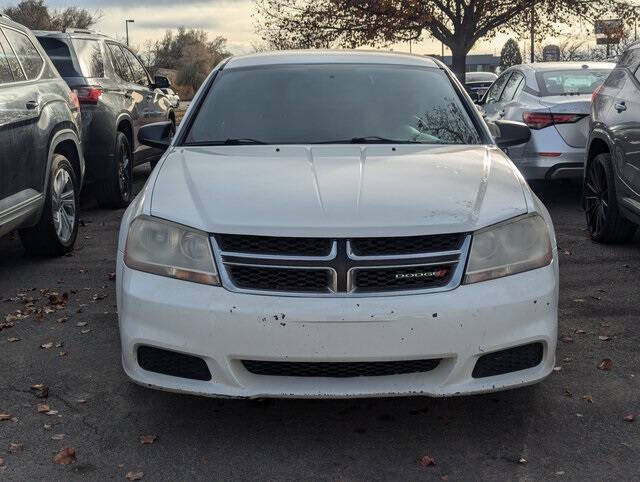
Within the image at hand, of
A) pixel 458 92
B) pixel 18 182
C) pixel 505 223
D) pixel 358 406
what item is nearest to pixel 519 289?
pixel 505 223

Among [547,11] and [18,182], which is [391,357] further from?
[547,11]

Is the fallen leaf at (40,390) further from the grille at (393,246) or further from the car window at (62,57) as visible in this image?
the car window at (62,57)

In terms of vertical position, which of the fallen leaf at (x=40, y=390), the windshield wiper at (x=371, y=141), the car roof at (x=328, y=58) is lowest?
the fallen leaf at (x=40, y=390)

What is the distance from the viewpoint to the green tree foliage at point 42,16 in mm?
50969

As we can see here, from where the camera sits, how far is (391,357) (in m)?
3.36

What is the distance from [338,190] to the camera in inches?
148

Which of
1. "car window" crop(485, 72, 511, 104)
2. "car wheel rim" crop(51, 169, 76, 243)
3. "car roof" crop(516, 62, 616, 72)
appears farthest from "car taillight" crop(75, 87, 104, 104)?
"car window" crop(485, 72, 511, 104)

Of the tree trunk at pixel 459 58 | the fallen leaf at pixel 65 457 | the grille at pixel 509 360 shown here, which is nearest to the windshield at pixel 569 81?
the grille at pixel 509 360

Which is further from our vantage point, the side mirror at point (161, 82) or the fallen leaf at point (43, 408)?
the side mirror at point (161, 82)

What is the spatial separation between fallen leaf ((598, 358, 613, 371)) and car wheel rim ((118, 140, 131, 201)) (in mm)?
6268

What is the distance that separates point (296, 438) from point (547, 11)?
93.4 ft

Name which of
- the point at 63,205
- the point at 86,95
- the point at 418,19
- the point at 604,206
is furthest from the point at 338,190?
the point at 418,19

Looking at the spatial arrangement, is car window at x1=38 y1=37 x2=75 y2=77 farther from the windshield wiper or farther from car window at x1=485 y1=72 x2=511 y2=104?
the windshield wiper

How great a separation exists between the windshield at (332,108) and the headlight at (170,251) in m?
1.14
